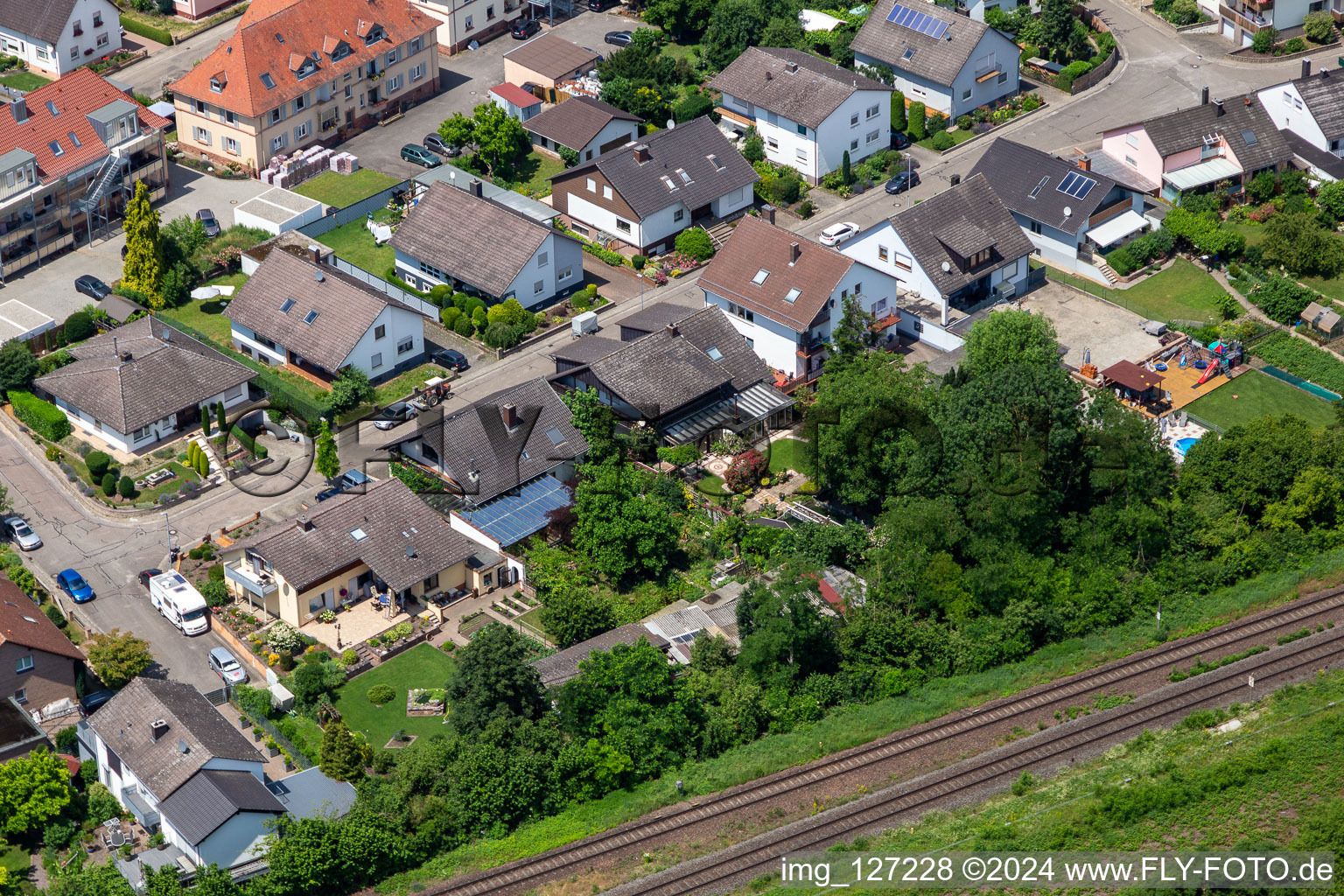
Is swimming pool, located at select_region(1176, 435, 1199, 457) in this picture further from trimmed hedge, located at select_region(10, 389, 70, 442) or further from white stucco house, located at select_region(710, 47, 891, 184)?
trimmed hedge, located at select_region(10, 389, 70, 442)

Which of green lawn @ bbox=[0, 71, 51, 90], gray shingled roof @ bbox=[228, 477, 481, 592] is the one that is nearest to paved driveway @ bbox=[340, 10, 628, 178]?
green lawn @ bbox=[0, 71, 51, 90]

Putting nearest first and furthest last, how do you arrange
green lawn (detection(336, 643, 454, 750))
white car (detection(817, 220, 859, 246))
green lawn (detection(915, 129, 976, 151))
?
green lawn (detection(336, 643, 454, 750)) → white car (detection(817, 220, 859, 246)) → green lawn (detection(915, 129, 976, 151))

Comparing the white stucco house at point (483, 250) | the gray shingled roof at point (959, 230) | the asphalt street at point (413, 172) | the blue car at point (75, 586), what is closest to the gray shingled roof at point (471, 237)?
the white stucco house at point (483, 250)

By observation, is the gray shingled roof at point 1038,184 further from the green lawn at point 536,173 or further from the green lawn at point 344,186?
the green lawn at point 344,186

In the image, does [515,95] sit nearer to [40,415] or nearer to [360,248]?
[360,248]

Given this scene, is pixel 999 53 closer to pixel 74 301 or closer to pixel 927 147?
pixel 927 147

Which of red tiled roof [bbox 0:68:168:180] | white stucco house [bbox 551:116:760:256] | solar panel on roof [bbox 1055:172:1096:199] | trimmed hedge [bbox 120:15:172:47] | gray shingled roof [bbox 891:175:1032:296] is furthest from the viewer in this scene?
trimmed hedge [bbox 120:15:172:47]

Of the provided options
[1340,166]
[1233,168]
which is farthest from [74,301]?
[1340,166]
